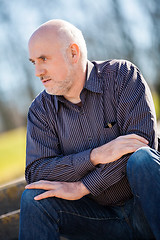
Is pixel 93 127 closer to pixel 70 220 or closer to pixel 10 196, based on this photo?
pixel 70 220

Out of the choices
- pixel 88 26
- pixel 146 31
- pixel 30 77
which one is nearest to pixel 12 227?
pixel 146 31

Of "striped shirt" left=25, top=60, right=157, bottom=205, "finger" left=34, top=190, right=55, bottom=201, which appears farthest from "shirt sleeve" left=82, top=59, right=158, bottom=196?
"finger" left=34, top=190, right=55, bottom=201

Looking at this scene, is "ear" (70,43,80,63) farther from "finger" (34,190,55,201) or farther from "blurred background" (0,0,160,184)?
"blurred background" (0,0,160,184)

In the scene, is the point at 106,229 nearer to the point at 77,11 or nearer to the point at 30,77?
the point at 77,11

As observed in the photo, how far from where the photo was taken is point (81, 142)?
8.87ft

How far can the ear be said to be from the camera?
2752 millimetres

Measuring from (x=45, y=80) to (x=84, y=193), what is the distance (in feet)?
2.86

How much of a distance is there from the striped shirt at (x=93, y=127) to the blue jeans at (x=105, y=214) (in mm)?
140

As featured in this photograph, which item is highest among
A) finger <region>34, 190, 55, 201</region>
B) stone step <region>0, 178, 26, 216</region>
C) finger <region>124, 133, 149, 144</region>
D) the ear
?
the ear

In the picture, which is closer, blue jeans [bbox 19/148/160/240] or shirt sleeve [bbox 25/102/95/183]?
blue jeans [bbox 19/148/160/240]

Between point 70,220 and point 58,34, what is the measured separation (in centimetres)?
133

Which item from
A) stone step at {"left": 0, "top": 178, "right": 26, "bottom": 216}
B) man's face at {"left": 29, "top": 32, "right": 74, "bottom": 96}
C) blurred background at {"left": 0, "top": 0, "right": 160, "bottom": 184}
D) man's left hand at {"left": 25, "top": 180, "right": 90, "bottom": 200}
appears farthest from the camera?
blurred background at {"left": 0, "top": 0, "right": 160, "bottom": 184}

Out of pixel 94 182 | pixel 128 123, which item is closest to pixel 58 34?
pixel 128 123

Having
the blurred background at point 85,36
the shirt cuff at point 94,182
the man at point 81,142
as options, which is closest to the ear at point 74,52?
the man at point 81,142
